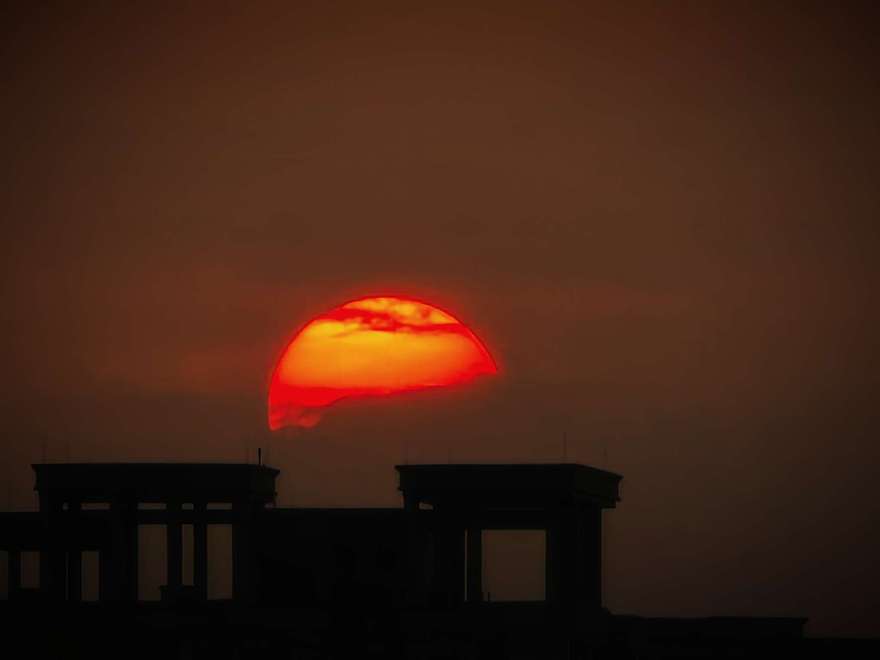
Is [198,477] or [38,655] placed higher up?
[198,477]

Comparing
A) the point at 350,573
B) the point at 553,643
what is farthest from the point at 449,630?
the point at 350,573

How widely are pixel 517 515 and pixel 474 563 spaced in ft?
9.83

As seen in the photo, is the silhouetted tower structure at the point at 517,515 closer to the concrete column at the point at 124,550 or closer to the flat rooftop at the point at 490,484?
the flat rooftop at the point at 490,484

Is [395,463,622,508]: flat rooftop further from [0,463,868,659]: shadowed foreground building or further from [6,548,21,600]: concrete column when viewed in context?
[6,548,21,600]: concrete column

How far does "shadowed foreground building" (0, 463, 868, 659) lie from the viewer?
81.1m

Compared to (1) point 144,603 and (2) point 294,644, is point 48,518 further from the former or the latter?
(2) point 294,644

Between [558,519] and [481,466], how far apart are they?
18.3ft

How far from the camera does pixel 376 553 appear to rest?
7925 cm

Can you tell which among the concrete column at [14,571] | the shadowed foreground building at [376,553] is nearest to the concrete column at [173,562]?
the shadowed foreground building at [376,553]

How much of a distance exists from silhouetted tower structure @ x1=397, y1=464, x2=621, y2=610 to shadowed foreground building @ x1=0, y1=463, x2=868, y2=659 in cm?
7

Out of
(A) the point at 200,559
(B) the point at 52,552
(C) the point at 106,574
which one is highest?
(B) the point at 52,552

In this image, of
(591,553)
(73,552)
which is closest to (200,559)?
(73,552)

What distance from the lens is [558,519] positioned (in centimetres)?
8800

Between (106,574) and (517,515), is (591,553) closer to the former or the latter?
(517,515)
